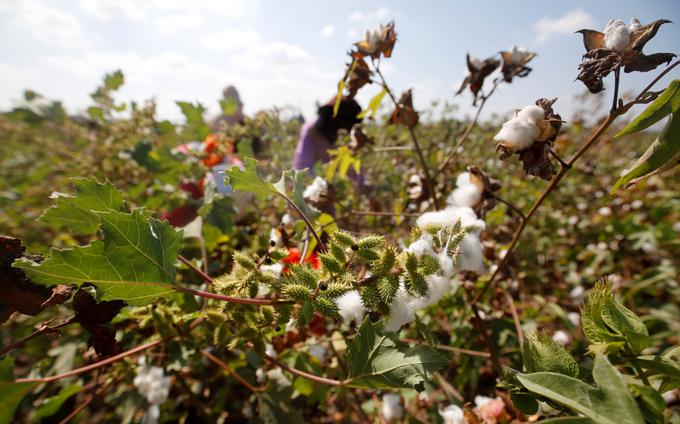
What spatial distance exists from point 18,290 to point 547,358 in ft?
2.88

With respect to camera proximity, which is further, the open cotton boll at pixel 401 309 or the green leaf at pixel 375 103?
Answer: the green leaf at pixel 375 103

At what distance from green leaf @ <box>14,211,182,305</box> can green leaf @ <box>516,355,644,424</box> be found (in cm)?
59

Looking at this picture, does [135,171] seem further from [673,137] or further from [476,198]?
[673,137]

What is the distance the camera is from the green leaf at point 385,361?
0.59 m

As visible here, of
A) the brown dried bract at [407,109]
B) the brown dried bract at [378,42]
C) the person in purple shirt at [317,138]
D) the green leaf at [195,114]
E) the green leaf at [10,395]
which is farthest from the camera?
the person in purple shirt at [317,138]

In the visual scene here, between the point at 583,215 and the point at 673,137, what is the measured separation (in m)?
2.73

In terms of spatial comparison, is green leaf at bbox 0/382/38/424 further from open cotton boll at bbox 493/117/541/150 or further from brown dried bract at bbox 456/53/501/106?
brown dried bract at bbox 456/53/501/106

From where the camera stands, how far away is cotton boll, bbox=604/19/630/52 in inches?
24.2

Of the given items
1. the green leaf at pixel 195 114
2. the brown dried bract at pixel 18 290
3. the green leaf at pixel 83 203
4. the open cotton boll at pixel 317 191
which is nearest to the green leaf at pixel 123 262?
the brown dried bract at pixel 18 290

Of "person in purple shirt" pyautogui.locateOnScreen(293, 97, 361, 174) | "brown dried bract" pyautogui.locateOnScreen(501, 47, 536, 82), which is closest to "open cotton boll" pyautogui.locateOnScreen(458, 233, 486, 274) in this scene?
"brown dried bract" pyautogui.locateOnScreen(501, 47, 536, 82)

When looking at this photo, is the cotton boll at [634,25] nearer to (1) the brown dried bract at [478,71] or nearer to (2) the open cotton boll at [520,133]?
(2) the open cotton boll at [520,133]

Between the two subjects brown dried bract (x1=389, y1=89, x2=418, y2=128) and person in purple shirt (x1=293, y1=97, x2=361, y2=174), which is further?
person in purple shirt (x1=293, y1=97, x2=361, y2=174)

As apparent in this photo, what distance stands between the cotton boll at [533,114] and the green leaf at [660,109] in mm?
138

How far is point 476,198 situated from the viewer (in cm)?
94
